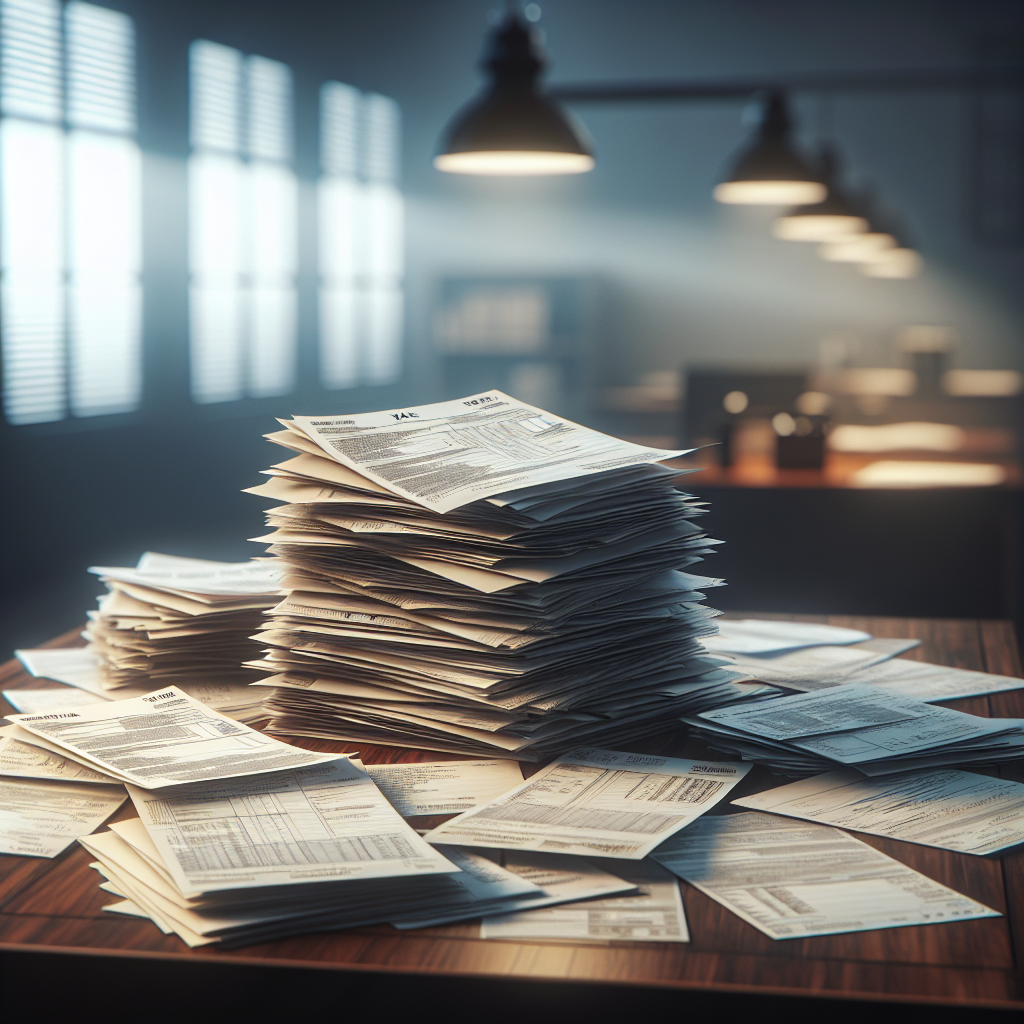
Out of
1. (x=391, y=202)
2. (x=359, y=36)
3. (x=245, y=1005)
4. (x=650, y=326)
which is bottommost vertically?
(x=245, y=1005)

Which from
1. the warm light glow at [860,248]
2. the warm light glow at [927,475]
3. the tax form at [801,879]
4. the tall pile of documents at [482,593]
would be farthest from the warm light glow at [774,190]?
the tax form at [801,879]

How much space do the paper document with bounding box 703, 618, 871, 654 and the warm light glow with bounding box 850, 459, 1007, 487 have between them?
2251 millimetres

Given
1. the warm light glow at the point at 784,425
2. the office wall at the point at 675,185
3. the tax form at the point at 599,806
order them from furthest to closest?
the office wall at the point at 675,185
the warm light glow at the point at 784,425
the tax form at the point at 599,806

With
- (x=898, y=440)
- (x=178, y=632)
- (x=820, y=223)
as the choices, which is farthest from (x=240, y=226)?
(x=178, y=632)

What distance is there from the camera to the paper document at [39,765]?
38.1 inches

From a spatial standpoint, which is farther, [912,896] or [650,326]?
[650,326]

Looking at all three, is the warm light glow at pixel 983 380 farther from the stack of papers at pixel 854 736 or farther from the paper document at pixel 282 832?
the paper document at pixel 282 832

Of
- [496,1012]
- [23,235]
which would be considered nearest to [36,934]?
[496,1012]

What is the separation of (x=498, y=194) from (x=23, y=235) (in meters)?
4.51

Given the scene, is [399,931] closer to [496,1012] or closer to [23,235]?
[496,1012]

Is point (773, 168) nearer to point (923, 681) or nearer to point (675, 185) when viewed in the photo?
point (923, 681)

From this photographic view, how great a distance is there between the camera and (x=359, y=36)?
8.14 meters

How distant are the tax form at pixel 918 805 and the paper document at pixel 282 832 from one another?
281 mm

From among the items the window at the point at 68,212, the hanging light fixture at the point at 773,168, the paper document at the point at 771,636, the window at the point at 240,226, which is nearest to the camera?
the paper document at the point at 771,636
